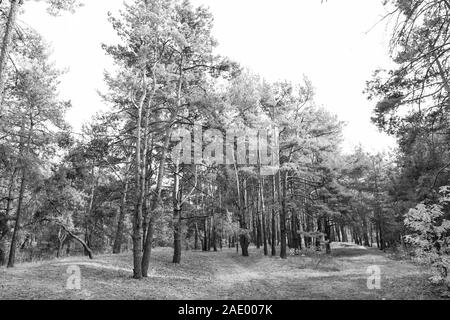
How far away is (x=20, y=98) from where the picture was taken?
1770 centimetres

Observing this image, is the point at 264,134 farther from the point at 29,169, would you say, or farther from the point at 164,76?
the point at 29,169

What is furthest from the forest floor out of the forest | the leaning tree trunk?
the leaning tree trunk

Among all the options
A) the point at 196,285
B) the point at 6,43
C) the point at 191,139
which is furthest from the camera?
the point at 191,139

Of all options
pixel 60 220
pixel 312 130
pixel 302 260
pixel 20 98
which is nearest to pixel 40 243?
pixel 60 220

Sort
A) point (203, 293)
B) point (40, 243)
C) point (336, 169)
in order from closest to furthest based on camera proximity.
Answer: point (203, 293)
point (336, 169)
point (40, 243)

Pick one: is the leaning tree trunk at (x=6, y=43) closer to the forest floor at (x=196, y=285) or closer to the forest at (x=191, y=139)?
the forest at (x=191, y=139)

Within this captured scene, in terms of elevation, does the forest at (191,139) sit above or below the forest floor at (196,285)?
above

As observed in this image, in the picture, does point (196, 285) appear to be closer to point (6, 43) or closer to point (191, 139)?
point (191, 139)

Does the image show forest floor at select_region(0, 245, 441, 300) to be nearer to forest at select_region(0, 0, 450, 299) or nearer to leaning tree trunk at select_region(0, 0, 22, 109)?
forest at select_region(0, 0, 450, 299)

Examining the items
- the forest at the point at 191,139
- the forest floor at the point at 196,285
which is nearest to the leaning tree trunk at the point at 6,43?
the forest at the point at 191,139

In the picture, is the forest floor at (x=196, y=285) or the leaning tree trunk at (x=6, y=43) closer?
the leaning tree trunk at (x=6, y=43)

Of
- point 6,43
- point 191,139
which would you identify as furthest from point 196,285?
point 6,43
